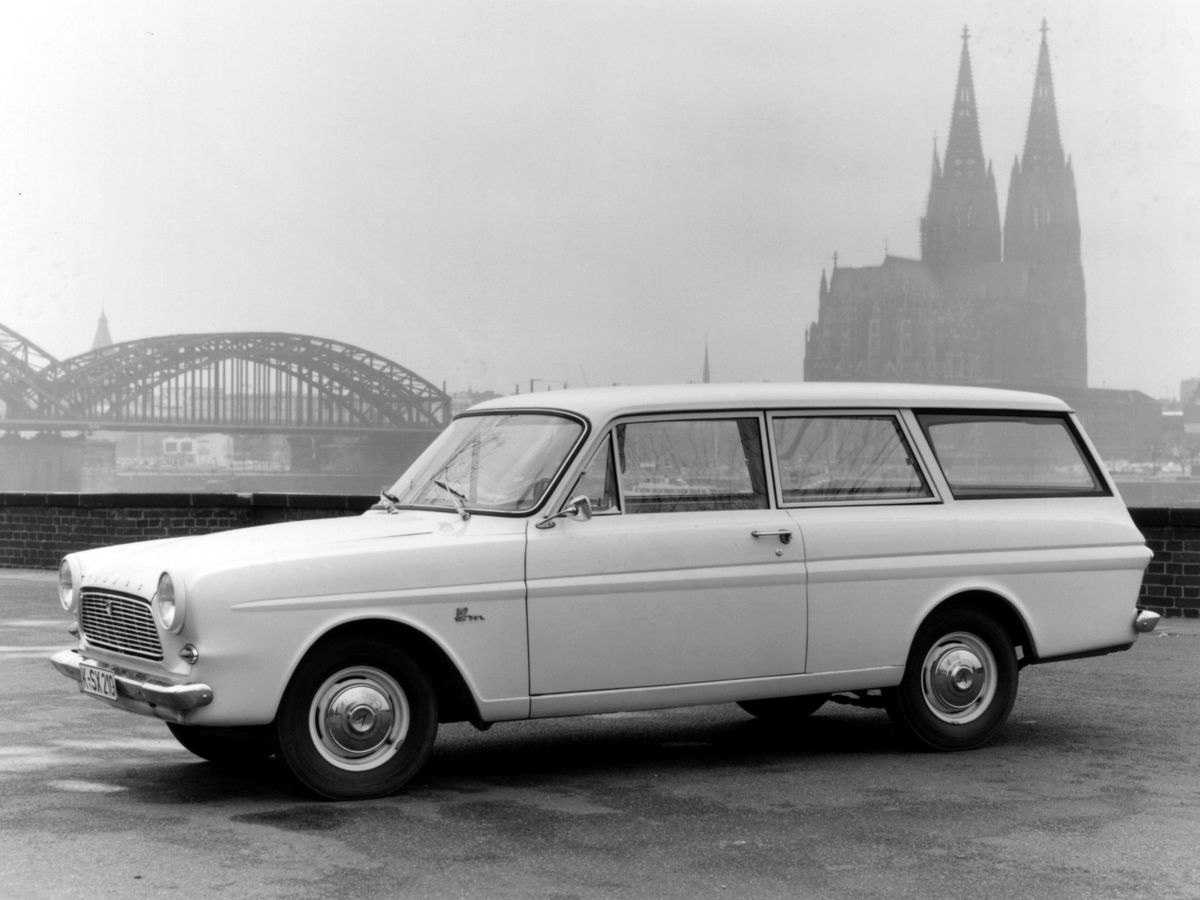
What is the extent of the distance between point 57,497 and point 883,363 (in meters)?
148

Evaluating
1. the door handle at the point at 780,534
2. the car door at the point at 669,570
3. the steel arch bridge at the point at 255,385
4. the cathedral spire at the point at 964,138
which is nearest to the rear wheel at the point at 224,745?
the car door at the point at 669,570

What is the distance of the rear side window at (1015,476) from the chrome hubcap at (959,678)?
24.2 inches

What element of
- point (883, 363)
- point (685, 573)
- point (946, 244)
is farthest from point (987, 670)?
point (946, 244)

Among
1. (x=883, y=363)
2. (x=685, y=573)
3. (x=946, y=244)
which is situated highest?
(x=946, y=244)

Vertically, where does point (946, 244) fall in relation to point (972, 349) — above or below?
above

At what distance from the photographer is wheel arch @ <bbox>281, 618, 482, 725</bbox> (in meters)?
5.25

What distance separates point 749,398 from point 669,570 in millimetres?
778

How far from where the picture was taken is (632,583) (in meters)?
5.64

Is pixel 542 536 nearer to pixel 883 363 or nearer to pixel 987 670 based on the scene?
pixel 987 670

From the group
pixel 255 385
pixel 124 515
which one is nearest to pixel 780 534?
pixel 124 515

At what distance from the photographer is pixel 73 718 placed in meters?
7.17

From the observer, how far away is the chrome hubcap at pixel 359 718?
520cm

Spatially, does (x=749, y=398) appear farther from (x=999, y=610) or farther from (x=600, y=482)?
(x=999, y=610)

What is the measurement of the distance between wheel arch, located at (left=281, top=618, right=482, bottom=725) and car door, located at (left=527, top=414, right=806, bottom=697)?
254mm
